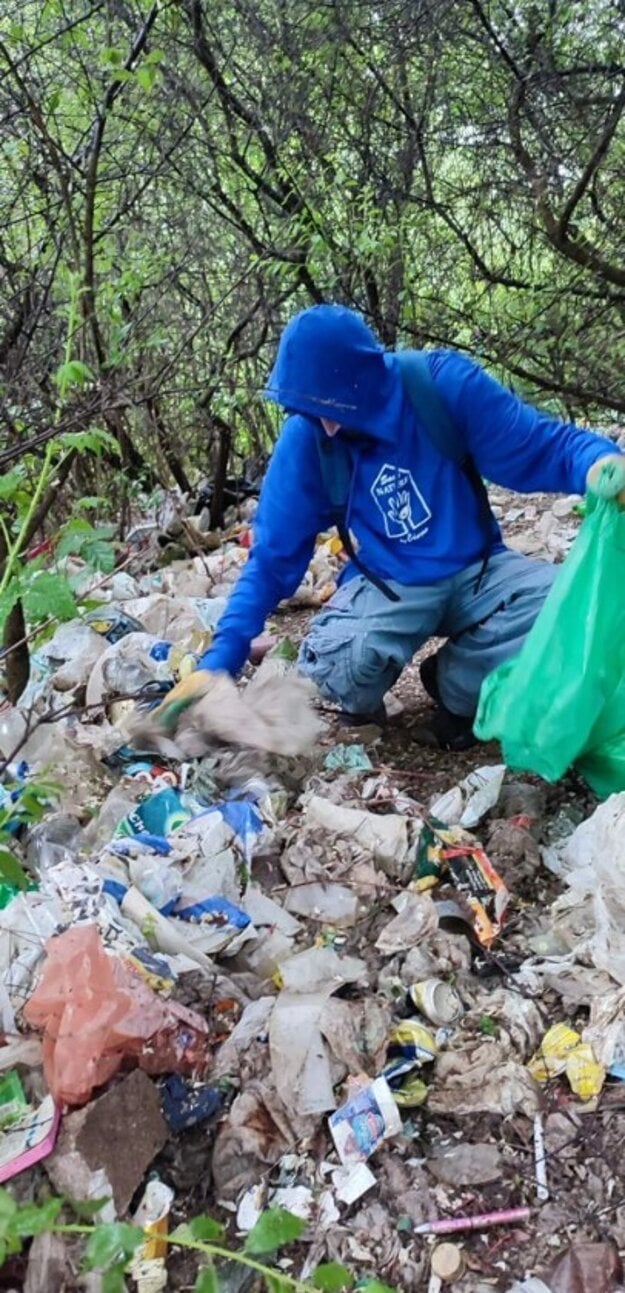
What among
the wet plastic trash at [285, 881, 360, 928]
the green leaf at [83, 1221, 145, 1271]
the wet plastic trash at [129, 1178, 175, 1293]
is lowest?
the wet plastic trash at [285, 881, 360, 928]

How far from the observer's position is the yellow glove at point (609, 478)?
1947 millimetres

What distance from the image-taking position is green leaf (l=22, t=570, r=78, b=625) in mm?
1345

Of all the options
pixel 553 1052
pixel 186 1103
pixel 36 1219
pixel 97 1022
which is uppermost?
pixel 36 1219

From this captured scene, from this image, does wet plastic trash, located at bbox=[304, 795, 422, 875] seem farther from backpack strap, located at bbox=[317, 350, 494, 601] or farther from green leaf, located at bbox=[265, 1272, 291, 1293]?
green leaf, located at bbox=[265, 1272, 291, 1293]

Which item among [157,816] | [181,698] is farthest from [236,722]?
[157,816]

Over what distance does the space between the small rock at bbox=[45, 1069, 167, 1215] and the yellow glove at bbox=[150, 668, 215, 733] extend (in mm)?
938

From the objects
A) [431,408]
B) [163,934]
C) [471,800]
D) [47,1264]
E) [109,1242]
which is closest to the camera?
[109,1242]

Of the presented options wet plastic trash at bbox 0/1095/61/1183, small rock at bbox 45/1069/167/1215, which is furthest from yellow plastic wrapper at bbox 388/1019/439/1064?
wet plastic trash at bbox 0/1095/61/1183

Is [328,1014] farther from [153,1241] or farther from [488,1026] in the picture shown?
[153,1241]

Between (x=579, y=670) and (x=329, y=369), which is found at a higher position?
(x=329, y=369)

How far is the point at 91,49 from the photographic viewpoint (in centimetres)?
390

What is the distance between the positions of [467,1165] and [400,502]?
1.49 m

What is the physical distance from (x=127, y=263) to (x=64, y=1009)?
12.0 feet

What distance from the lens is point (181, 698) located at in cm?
225
